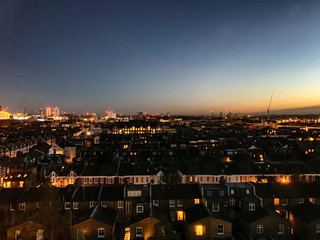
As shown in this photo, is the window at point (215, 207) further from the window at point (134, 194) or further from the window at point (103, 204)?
the window at point (103, 204)

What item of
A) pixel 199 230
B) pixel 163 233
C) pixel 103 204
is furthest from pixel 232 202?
pixel 103 204

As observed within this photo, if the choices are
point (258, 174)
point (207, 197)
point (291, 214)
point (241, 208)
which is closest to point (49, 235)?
point (207, 197)

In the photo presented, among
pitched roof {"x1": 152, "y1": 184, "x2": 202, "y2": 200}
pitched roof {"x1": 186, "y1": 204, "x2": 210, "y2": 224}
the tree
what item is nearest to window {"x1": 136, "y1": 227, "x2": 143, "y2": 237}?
the tree

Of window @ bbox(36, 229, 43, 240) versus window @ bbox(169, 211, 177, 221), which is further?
window @ bbox(169, 211, 177, 221)

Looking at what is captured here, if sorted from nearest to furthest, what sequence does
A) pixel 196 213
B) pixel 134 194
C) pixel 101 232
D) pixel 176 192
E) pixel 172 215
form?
pixel 101 232, pixel 196 213, pixel 172 215, pixel 176 192, pixel 134 194

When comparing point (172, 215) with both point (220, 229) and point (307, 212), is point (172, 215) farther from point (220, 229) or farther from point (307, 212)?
point (307, 212)

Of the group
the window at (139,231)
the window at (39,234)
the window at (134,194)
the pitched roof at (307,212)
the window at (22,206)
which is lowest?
the window at (39,234)

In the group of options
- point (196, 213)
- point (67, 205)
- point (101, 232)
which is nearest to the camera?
point (101, 232)

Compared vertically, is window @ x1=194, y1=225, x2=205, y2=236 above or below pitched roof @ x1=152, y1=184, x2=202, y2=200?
below

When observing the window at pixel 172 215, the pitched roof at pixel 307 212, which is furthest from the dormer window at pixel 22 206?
the pitched roof at pixel 307 212

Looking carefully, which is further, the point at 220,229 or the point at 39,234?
the point at 39,234

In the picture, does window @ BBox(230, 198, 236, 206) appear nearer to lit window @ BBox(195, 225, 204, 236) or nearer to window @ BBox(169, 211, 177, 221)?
lit window @ BBox(195, 225, 204, 236)
